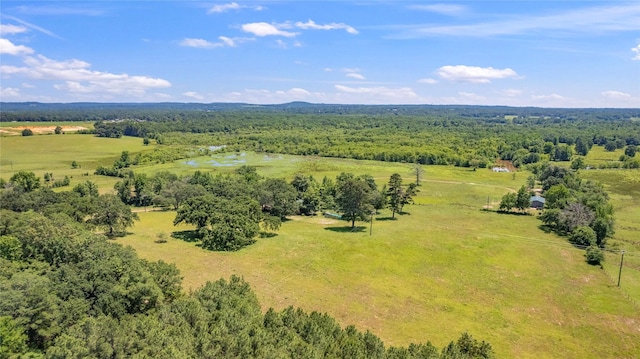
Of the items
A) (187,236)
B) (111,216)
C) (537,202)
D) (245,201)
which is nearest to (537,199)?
(537,202)

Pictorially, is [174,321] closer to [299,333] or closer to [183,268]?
[299,333]

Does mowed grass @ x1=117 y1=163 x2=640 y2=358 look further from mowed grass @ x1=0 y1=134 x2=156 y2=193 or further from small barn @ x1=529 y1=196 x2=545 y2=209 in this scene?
mowed grass @ x1=0 y1=134 x2=156 y2=193

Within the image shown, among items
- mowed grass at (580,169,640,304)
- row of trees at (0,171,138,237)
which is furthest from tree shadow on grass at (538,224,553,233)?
row of trees at (0,171,138,237)

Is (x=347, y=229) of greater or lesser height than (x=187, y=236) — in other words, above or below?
above

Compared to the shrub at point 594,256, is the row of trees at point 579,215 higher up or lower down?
higher up

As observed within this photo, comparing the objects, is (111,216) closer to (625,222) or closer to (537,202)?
(537,202)

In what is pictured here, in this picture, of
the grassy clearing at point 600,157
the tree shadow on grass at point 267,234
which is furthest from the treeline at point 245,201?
the grassy clearing at point 600,157

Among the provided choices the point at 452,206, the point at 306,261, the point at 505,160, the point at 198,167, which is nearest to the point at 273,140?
the point at 198,167

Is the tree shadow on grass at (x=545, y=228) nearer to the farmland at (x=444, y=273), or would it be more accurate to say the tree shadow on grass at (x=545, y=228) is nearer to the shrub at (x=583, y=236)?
the farmland at (x=444, y=273)
